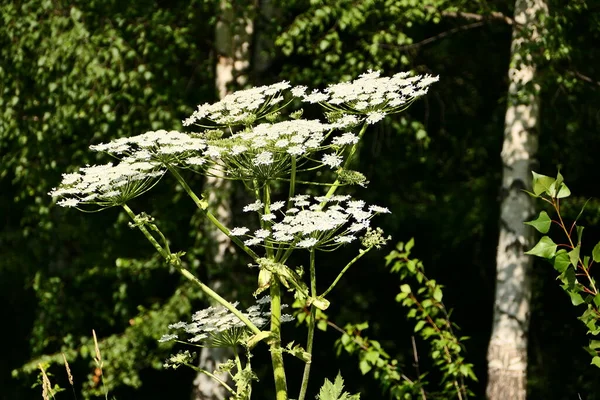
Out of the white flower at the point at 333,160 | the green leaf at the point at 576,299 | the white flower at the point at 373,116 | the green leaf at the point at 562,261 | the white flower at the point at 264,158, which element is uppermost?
the white flower at the point at 373,116

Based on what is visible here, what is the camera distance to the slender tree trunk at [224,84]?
6.75 metres

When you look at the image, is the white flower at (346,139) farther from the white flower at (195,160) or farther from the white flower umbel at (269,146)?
the white flower at (195,160)

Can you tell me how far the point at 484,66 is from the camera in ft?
28.2

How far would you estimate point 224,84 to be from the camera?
691 centimetres

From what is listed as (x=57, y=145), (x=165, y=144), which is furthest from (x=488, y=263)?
(x=165, y=144)

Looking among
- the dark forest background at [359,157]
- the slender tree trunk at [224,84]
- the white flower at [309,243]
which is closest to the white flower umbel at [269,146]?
the white flower at [309,243]

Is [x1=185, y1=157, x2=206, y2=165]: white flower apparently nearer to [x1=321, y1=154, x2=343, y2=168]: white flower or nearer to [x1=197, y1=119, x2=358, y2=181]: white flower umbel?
[x1=197, y1=119, x2=358, y2=181]: white flower umbel

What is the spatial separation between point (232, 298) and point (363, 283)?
105 inches

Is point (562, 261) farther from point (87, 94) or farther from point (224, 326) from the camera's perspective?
point (87, 94)

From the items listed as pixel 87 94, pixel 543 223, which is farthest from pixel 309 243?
pixel 87 94

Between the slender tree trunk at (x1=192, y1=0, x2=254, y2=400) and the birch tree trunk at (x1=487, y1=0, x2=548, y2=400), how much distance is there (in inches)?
73.0

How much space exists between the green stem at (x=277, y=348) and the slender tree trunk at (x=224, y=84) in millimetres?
3708

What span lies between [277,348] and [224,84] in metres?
4.24

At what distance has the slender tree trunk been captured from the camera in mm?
6754
